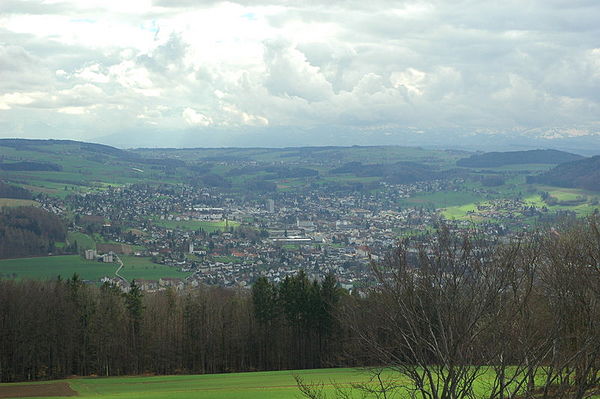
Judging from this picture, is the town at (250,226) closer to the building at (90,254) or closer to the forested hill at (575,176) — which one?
the building at (90,254)

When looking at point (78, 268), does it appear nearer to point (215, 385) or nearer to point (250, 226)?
point (250, 226)

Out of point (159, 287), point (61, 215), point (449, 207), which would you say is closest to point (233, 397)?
point (159, 287)

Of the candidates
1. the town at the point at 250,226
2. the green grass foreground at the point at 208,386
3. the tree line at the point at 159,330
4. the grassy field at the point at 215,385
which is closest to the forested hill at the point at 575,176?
the town at the point at 250,226

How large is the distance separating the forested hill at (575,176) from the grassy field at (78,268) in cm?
11281

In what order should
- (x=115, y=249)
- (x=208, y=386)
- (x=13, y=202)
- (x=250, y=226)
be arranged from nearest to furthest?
1. (x=208, y=386)
2. (x=115, y=249)
3. (x=13, y=202)
4. (x=250, y=226)

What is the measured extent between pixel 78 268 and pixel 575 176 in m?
133

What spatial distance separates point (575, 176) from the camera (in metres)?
159

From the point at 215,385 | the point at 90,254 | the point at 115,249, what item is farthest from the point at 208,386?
the point at 115,249

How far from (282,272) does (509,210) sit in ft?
225

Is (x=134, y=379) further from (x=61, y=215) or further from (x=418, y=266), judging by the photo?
(x=61, y=215)

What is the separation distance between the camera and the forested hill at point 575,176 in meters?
150

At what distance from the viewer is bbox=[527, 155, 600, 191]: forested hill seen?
150 meters

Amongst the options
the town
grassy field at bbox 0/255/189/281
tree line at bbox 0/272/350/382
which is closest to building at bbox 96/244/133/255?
the town

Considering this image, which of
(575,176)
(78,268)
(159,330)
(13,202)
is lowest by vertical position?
(78,268)
